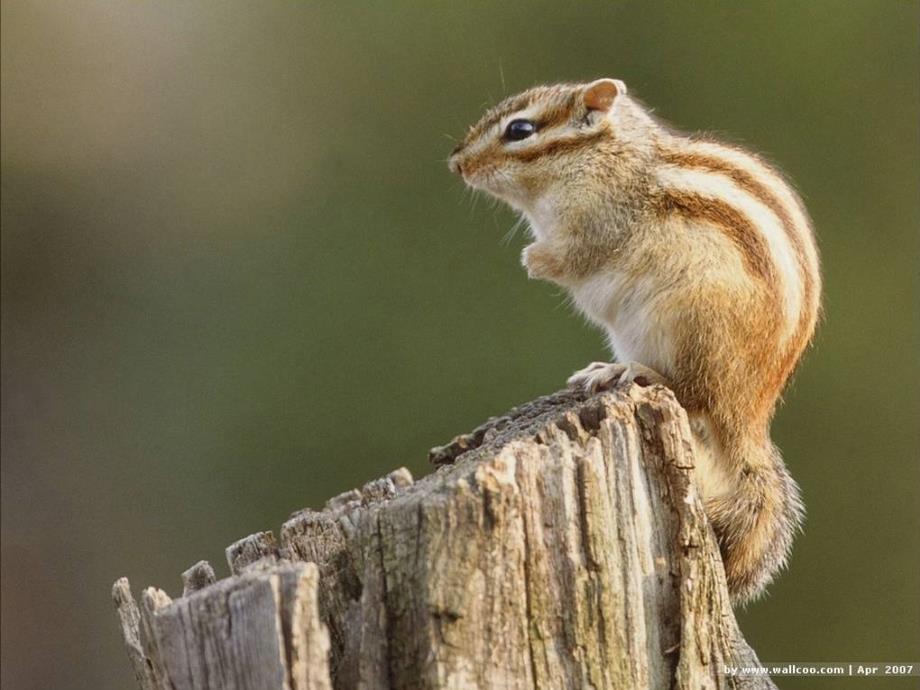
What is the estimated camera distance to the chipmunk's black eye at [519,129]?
5062 mm

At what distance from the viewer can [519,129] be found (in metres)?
5.08

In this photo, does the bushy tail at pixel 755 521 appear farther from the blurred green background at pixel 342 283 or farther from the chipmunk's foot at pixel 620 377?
the blurred green background at pixel 342 283

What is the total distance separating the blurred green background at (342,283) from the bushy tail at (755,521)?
5.21 metres

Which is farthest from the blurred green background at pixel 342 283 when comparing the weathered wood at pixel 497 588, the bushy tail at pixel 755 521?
the weathered wood at pixel 497 588

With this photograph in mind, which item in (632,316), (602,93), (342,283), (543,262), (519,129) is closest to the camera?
(632,316)

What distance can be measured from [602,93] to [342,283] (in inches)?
252

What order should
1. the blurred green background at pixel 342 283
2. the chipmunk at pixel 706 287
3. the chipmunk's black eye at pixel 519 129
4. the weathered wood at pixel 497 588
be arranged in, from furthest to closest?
1. the blurred green background at pixel 342 283
2. the chipmunk's black eye at pixel 519 129
3. the chipmunk at pixel 706 287
4. the weathered wood at pixel 497 588

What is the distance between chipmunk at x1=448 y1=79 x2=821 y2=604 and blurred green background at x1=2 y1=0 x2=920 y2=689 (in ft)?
16.0

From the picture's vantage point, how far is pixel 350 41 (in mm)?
12297

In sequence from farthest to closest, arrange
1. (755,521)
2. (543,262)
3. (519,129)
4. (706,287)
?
(519,129) < (543,262) < (706,287) < (755,521)

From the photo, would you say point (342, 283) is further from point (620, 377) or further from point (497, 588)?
point (497, 588)

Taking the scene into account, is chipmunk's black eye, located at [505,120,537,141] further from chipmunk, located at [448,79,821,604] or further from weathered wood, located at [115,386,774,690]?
weathered wood, located at [115,386,774,690]

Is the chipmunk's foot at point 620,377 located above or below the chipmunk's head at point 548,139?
below

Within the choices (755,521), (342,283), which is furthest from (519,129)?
(342,283)
